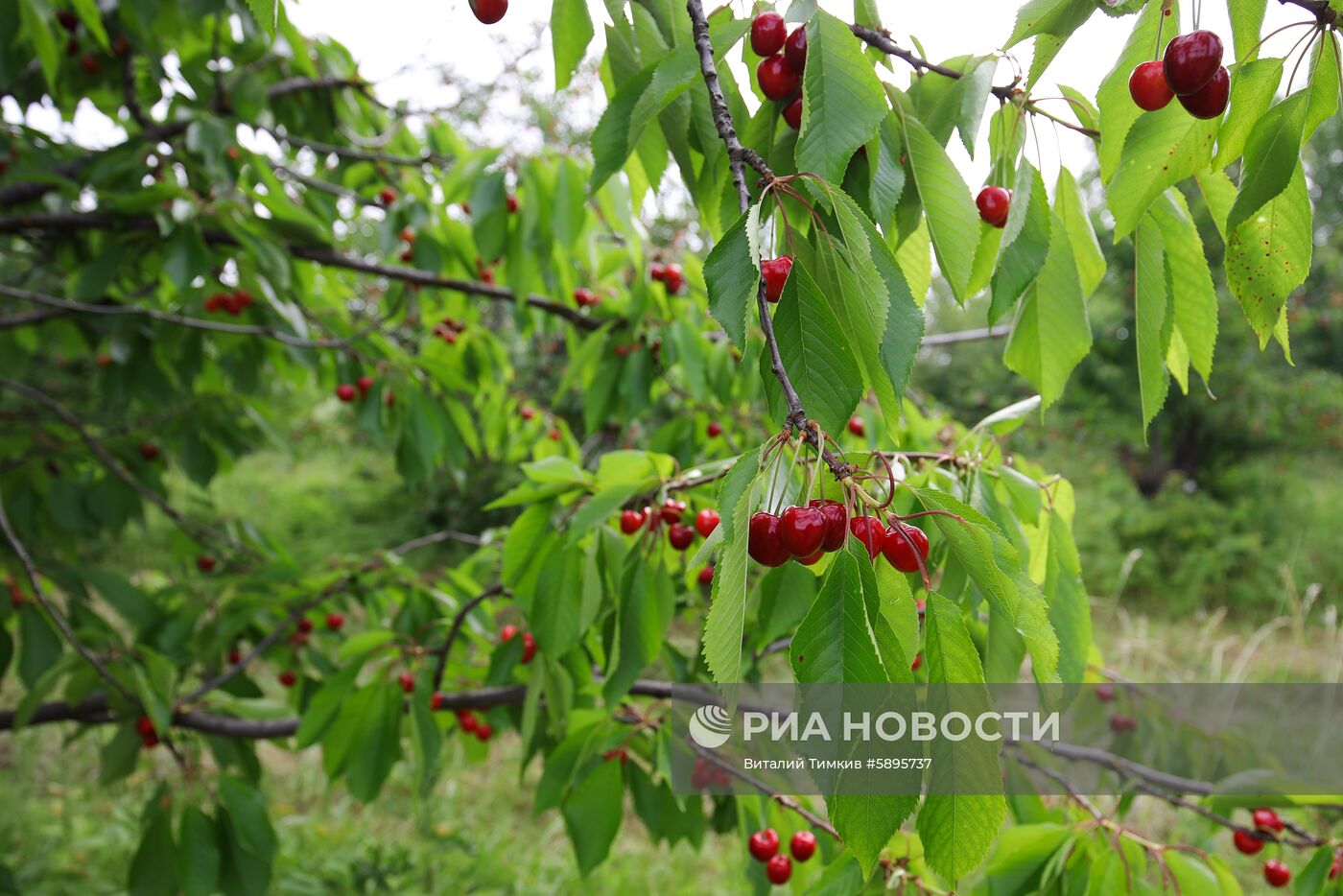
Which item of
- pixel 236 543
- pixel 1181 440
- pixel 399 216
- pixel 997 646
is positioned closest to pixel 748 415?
pixel 399 216

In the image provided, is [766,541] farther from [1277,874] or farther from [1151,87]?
[1277,874]

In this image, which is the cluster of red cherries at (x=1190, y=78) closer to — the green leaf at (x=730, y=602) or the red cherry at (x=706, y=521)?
the green leaf at (x=730, y=602)

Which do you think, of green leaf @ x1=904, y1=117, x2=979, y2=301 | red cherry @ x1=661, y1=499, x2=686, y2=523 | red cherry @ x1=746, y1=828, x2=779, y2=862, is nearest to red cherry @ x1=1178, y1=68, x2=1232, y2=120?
green leaf @ x1=904, y1=117, x2=979, y2=301

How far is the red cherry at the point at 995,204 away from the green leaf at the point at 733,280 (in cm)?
35

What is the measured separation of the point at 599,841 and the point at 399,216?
1.71 metres

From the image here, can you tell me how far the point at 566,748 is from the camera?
130cm

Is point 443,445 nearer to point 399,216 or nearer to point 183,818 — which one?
point 399,216

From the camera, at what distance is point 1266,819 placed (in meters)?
1.37

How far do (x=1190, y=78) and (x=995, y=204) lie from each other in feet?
0.76

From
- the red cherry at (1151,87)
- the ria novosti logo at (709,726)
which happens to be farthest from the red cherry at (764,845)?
the red cherry at (1151,87)

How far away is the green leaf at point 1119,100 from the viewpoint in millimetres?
634

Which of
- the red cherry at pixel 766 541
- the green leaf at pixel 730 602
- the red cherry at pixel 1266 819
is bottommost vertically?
the red cherry at pixel 1266 819

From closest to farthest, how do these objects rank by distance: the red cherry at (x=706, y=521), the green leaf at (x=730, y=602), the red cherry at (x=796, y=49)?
1. the green leaf at (x=730, y=602)
2. the red cherry at (x=796, y=49)
3. the red cherry at (x=706, y=521)

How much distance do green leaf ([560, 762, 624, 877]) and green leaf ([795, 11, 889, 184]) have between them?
986 mm
